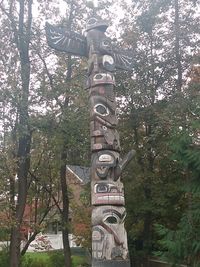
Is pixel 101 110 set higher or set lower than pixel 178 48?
lower

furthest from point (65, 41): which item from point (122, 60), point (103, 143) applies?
point (103, 143)

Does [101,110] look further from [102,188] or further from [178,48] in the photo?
[178,48]

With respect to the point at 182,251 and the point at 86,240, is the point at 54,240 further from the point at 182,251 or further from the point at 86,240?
the point at 182,251

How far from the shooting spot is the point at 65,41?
1002 centimetres

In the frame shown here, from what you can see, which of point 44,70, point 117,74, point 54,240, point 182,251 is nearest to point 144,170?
point 117,74

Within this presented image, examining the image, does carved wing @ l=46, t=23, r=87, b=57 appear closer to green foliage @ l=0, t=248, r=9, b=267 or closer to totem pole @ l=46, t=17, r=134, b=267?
totem pole @ l=46, t=17, r=134, b=267

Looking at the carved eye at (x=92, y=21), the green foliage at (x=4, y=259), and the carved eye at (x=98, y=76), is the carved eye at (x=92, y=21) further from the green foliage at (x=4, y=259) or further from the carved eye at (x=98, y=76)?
the green foliage at (x=4, y=259)

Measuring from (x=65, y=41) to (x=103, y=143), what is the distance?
2607 millimetres

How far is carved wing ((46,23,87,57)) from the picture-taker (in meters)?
9.73

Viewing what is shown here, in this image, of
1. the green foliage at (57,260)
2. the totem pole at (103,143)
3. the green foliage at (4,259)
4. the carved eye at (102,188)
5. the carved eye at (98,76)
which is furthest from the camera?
the green foliage at (57,260)

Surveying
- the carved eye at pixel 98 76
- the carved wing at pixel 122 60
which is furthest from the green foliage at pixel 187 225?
the carved wing at pixel 122 60

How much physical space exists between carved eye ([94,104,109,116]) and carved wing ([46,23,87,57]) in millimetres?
1541

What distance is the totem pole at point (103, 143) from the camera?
8.70m

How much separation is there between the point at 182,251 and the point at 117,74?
Answer: 11010 millimetres
